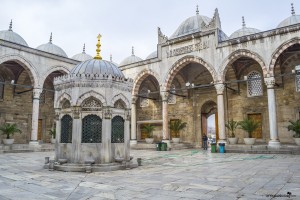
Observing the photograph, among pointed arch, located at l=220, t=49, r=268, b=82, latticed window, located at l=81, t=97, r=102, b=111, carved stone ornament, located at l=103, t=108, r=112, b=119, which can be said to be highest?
pointed arch, located at l=220, t=49, r=268, b=82

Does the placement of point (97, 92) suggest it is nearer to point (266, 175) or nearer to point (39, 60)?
point (266, 175)

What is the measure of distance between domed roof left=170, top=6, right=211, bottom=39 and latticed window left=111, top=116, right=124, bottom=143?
501 inches

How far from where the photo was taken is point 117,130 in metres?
7.29

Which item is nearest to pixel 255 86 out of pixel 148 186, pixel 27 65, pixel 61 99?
pixel 61 99

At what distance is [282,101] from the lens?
46.4 ft

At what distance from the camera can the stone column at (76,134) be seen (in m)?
6.66

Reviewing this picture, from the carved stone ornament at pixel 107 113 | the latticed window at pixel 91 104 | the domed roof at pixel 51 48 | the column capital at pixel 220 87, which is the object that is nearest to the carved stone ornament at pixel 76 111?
the latticed window at pixel 91 104

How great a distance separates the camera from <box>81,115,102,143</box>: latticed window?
6.83 m

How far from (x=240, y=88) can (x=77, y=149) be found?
39.8ft

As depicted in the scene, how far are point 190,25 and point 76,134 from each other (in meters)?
14.6

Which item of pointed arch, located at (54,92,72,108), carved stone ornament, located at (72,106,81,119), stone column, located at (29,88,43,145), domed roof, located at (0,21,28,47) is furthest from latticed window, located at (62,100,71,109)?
domed roof, located at (0,21,28,47)

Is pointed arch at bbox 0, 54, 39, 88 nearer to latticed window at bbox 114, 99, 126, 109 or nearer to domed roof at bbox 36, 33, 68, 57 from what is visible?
domed roof at bbox 36, 33, 68, 57

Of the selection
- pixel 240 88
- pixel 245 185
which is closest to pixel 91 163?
pixel 245 185

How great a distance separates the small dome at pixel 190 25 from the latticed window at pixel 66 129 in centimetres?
1347
